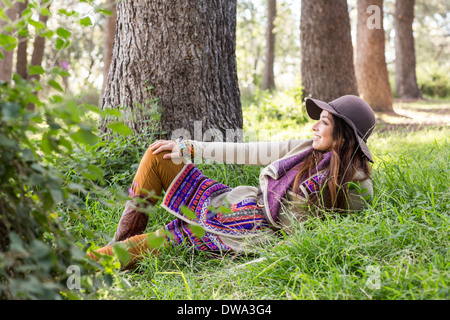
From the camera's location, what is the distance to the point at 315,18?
781 centimetres

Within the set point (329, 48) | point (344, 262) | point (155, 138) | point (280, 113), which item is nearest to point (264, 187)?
point (344, 262)

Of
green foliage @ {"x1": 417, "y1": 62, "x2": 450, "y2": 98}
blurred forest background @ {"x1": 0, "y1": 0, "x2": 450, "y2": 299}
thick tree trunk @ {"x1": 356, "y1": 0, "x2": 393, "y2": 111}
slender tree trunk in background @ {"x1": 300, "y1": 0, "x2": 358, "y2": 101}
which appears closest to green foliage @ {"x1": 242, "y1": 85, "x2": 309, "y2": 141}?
blurred forest background @ {"x1": 0, "y1": 0, "x2": 450, "y2": 299}

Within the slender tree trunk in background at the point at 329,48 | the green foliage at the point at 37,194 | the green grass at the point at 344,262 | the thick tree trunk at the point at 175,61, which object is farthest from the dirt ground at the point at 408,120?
the green foliage at the point at 37,194

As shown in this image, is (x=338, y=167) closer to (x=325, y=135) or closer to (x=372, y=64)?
(x=325, y=135)

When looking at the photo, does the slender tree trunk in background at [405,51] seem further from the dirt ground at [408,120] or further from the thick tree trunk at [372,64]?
the dirt ground at [408,120]

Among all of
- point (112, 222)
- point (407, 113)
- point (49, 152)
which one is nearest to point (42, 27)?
point (49, 152)

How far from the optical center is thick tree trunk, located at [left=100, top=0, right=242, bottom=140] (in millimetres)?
3656

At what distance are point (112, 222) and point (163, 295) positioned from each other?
3.42 ft

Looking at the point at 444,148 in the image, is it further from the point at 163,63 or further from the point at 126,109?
the point at 126,109

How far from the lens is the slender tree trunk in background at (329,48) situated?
25.4ft

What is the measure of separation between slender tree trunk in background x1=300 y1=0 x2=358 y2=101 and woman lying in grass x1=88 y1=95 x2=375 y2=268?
512cm

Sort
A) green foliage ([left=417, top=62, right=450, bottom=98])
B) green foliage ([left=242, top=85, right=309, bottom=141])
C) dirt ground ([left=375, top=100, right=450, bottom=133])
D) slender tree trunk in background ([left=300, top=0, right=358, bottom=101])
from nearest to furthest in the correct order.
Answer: dirt ground ([left=375, top=100, right=450, bottom=133]), green foliage ([left=242, top=85, right=309, bottom=141]), slender tree trunk in background ([left=300, top=0, right=358, bottom=101]), green foliage ([left=417, top=62, right=450, bottom=98])

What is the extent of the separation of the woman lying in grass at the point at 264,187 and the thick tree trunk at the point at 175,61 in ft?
2.86

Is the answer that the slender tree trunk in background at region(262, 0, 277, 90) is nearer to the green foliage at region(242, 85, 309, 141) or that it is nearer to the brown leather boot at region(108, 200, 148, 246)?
the green foliage at region(242, 85, 309, 141)
